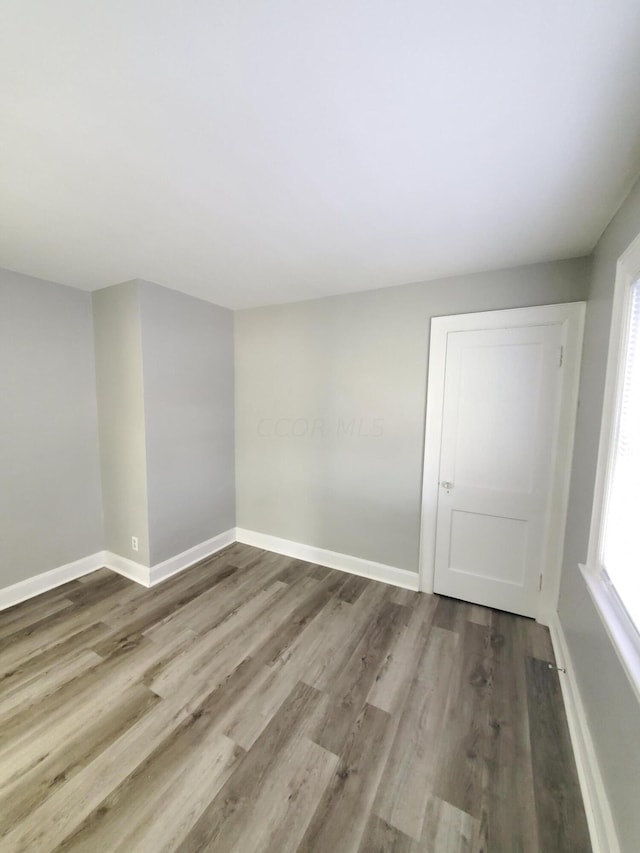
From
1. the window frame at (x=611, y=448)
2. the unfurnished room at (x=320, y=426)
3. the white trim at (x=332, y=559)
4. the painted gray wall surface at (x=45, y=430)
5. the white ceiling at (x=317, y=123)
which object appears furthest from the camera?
the white trim at (x=332, y=559)

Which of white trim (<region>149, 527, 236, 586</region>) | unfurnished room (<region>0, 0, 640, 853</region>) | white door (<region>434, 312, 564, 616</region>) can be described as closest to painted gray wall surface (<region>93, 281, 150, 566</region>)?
unfurnished room (<region>0, 0, 640, 853</region>)

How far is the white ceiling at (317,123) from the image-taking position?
76 cm

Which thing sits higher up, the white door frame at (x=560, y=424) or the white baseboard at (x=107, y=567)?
the white door frame at (x=560, y=424)

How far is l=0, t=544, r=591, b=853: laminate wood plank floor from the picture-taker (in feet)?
3.75

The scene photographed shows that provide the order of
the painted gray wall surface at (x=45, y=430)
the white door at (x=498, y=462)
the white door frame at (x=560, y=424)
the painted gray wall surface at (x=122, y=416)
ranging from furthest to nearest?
the painted gray wall surface at (x=122, y=416) < the painted gray wall surface at (x=45, y=430) < the white door at (x=498, y=462) < the white door frame at (x=560, y=424)

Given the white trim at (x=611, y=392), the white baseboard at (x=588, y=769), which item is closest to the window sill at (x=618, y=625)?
the white trim at (x=611, y=392)

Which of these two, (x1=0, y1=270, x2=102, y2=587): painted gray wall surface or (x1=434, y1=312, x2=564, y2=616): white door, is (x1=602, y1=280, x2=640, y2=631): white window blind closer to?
(x1=434, y1=312, x2=564, y2=616): white door

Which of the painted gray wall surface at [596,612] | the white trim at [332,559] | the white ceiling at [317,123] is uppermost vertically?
the white ceiling at [317,123]

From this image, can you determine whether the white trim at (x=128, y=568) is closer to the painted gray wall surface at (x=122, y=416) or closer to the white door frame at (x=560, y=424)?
the painted gray wall surface at (x=122, y=416)

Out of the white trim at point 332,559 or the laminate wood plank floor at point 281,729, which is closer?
the laminate wood plank floor at point 281,729

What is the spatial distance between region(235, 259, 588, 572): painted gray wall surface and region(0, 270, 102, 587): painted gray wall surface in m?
1.31

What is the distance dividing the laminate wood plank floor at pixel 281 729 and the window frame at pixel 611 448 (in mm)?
716

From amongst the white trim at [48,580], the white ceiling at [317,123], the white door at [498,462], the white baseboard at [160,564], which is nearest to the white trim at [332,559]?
the white door at [498,462]

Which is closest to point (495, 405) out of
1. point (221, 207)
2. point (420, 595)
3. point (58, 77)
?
point (420, 595)
